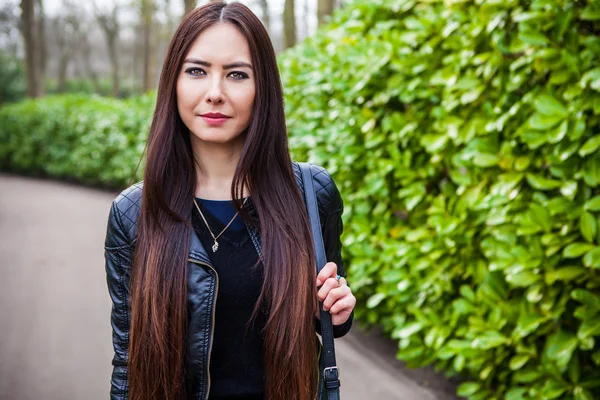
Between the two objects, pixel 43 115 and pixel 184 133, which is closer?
pixel 184 133

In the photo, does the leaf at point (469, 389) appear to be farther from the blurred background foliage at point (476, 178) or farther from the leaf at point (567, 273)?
the leaf at point (567, 273)

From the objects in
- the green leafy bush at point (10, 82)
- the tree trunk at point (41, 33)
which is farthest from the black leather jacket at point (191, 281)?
the green leafy bush at point (10, 82)

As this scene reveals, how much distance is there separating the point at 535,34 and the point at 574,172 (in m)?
0.61

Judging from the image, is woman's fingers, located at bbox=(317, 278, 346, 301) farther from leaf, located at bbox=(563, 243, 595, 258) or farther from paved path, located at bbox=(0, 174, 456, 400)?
paved path, located at bbox=(0, 174, 456, 400)

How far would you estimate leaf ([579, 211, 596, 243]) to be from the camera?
8.19ft

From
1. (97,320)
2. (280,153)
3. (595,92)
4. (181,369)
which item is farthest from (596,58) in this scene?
(97,320)

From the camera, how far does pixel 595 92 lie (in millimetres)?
2502

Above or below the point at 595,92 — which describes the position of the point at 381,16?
above

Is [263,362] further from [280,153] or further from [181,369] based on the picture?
[280,153]

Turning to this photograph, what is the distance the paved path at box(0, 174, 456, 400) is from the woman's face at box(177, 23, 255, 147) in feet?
8.76

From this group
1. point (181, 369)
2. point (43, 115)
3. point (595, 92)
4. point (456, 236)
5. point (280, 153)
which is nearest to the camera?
point (181, 369)

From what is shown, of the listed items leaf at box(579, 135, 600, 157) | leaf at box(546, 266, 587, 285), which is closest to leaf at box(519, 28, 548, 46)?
leaf at box(579, 135, 600, 157)

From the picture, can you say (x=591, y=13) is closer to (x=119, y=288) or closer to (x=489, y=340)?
(x=489, y=340)

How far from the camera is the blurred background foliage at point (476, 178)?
261 cm
